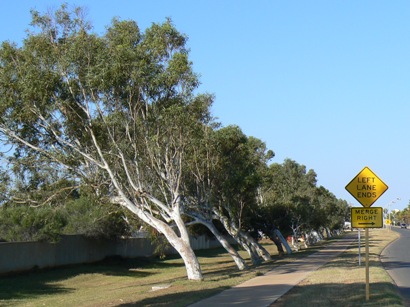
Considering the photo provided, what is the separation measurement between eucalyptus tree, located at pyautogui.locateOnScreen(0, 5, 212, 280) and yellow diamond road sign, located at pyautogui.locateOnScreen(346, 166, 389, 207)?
1007cm

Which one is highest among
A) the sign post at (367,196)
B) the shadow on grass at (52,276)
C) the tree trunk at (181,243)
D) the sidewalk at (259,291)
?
the sign post at (367,196)

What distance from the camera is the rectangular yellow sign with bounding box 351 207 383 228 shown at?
1547cm

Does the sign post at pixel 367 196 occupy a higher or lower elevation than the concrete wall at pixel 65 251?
higher

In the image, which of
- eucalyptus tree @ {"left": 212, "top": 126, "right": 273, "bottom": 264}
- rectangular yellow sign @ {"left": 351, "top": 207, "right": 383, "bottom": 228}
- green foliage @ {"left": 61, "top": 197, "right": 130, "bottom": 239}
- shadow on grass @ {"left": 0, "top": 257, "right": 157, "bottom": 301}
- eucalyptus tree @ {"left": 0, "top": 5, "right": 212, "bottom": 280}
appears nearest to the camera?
rectangular yellow sign @ {"left": 351, "top": 207, "right": 383, "bottom": 228}

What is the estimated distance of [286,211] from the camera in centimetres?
4975

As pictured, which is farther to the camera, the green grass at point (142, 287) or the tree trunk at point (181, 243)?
the tree trunk at point (181, 243)

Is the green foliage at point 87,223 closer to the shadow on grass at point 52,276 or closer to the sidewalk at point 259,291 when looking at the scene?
the shadow on grass at point 52,276

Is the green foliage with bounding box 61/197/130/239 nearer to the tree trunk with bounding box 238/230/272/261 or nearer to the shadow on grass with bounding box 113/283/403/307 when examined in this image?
the tree trunk with bounding box 238/230/272/261

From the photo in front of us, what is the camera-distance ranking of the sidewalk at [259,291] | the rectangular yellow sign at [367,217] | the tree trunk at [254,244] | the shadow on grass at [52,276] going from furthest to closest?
the tree trunk at [254,244] < the shadow on grass at [52,276] < the sidewalk at [259,291] < the rectangular yellow sign at [367,217]

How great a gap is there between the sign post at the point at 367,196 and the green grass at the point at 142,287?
203 cm

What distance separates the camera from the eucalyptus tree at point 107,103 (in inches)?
913

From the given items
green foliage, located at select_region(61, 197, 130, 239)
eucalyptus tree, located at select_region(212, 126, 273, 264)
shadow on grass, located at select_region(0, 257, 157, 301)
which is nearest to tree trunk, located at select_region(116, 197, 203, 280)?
shadow on grass, located at select_region(0, 257, 157, 301)

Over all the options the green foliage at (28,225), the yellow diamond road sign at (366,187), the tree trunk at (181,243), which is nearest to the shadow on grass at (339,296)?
the yellow diamond road sign at (366,187)

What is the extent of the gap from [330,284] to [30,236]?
74.2ft
